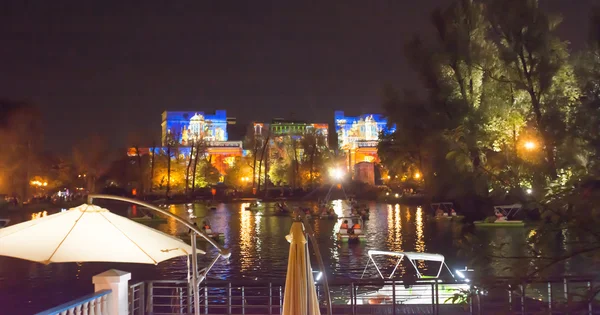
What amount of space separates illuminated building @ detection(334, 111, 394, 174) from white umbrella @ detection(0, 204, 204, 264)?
125 m

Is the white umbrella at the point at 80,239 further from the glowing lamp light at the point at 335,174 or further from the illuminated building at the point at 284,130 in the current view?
the glowing lamp light at the point at 335,174

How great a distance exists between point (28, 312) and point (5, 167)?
43272 millimetres

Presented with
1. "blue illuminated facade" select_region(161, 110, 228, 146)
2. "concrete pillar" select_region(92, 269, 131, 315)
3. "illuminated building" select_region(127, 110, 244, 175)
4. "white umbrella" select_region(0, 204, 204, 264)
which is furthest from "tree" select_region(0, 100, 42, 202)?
"blue illuminated facade" select_region(161, 110, 228, 146)

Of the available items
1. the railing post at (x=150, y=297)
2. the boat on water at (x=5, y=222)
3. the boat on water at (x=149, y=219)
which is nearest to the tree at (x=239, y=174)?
the boat on water at (x=149, y=219)

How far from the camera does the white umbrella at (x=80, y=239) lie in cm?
606

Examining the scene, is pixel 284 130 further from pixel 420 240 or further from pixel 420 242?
pixel 420 242

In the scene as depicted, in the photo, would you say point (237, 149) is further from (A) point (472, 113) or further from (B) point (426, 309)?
(B) point (426, 309)

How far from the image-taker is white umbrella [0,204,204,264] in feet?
19.9

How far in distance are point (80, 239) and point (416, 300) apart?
8.45m

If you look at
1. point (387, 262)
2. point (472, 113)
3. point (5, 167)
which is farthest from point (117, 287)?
point (5, 167)

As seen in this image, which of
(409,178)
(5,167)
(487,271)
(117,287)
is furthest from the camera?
(409,178)

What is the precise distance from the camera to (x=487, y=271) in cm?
305

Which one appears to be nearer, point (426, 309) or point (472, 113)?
point (426, 309)

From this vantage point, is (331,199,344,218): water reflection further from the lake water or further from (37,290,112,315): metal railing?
(37,290,112,315): metal railing
